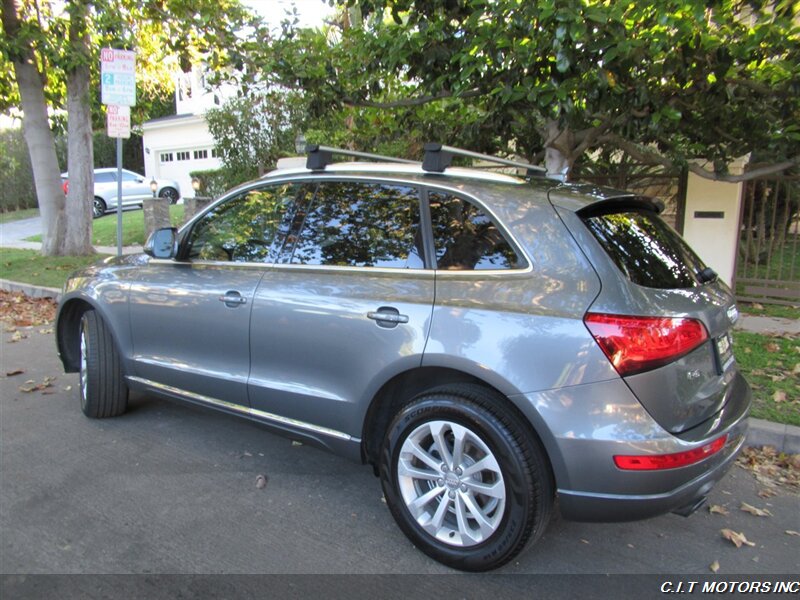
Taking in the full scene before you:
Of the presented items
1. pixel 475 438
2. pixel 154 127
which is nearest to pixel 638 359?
pixel 475 438

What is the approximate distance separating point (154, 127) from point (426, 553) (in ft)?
97.1

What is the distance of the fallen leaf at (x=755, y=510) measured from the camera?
330cm

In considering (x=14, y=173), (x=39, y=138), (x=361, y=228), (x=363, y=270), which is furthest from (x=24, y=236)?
(x=363, y=270)

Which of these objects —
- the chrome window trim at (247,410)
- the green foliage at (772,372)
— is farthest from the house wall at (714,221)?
the chrome window trim at (247,410)

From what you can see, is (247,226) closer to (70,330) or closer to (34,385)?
(70,330)

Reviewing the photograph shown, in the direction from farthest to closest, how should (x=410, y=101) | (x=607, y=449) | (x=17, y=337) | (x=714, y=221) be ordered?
(x=714, y=221), (x=17, y=337), (x=410, y=101), (x=607, y=449)

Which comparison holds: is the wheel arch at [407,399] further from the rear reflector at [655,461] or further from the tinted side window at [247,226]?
the tinted side window at [247,226]

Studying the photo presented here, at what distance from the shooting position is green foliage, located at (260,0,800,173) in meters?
4.74

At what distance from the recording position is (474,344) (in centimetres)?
265

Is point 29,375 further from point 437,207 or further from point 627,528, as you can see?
point 627,528

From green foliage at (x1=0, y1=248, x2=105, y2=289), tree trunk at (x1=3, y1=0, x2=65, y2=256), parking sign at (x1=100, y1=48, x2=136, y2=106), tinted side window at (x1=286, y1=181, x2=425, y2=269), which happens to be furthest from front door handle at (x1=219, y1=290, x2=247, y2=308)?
tree trunk at (x1=3, y1=0, x2=65, y2=256)

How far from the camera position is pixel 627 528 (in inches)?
125

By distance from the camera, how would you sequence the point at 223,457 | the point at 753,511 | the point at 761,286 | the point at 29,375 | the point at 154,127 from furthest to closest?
the point at 154,127 < the point at 761,286 < the point at 29,375 < the point at 223,457 < the point at 753,511

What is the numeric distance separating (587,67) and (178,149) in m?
26.6
